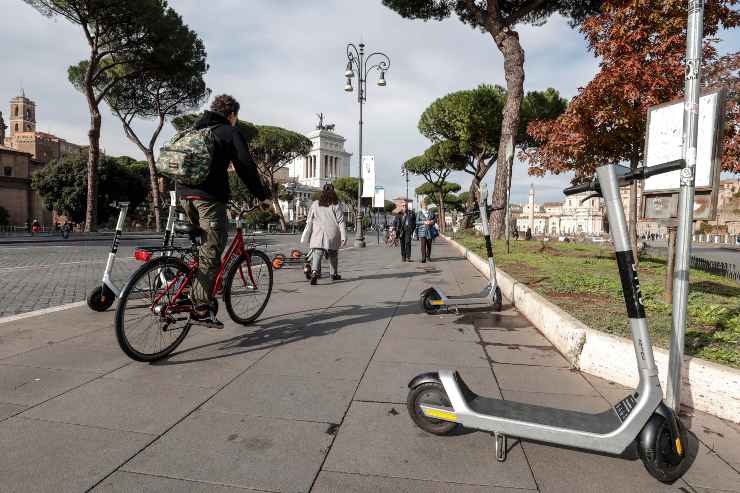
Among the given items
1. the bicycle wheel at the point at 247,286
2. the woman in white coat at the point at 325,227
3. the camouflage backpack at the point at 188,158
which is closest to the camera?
the camouflage backpack at the point at 188,158

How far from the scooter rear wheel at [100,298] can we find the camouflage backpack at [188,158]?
209 centimetres

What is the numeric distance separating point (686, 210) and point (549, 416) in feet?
4.23

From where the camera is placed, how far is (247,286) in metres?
4.20

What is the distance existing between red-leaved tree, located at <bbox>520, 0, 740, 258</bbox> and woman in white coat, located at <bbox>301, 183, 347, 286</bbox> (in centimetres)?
528

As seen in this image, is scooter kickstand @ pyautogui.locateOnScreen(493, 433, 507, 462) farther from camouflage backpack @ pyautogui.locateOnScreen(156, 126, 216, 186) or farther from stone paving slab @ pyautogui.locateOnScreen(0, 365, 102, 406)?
camouflage backpack @ pyautogui.locateOnScreen(156, 126, 216, 186)

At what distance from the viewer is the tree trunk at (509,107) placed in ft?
47.5

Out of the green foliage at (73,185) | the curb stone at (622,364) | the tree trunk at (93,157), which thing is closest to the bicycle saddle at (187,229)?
the curb stone at (622,364)

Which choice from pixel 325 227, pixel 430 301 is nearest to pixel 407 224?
pixel 325 227

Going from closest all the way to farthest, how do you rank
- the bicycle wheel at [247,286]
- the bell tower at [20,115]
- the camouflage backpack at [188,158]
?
the camouflage backpack at [188,158] → the bicycle wheel at [247,286] → the bell tower at [20,115]

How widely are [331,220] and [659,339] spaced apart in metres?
5.15

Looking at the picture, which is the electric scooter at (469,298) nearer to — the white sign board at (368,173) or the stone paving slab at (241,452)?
the stone paving slab at (241,452)

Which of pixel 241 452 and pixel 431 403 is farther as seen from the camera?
pixel 431 403

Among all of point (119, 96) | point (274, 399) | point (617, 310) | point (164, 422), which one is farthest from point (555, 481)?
point (119, 96)

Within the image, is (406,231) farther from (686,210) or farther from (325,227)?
(686,210)
